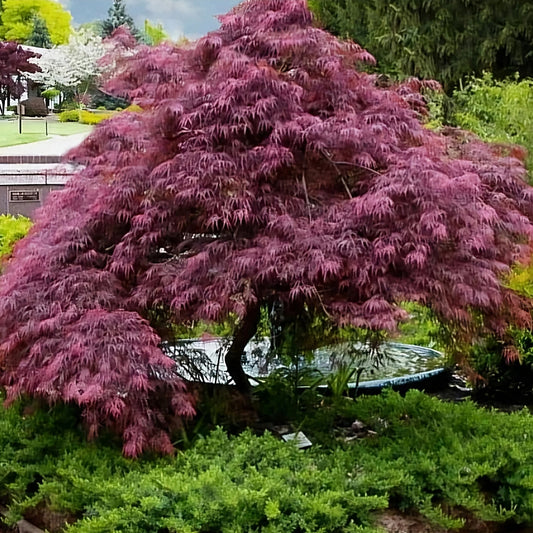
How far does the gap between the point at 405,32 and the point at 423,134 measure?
22.7 ft

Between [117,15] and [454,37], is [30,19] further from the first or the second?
[454,37]

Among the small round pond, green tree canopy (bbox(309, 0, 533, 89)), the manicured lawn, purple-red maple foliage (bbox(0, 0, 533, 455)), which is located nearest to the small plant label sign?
the small round pond

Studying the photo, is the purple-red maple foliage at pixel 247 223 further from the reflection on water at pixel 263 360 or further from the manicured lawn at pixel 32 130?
the manicured lawn at pixel 32 130

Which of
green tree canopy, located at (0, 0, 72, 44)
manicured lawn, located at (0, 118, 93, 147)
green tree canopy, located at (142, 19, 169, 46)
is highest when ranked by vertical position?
green tree canopy, located at (0, 0, 72, 44)

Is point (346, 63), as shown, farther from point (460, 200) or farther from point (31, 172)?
A: point (31, 172)

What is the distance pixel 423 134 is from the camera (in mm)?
2633

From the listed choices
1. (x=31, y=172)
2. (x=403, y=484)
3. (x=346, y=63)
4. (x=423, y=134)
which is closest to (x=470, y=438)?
(x=403, y=484)

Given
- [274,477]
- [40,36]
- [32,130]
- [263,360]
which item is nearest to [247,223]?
[274,477]

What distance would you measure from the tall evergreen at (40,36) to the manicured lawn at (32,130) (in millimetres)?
3983

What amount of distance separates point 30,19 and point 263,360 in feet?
65.6

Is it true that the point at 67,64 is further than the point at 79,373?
Yes

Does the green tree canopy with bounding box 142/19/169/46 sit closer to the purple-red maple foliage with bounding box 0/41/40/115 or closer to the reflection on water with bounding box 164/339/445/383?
the purple-red maple foliage with bounding box 0/41/40/115

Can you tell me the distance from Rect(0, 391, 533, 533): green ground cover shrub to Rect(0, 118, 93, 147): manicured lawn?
12.7 metres

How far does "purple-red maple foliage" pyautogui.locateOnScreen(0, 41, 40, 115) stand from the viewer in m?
15.8
